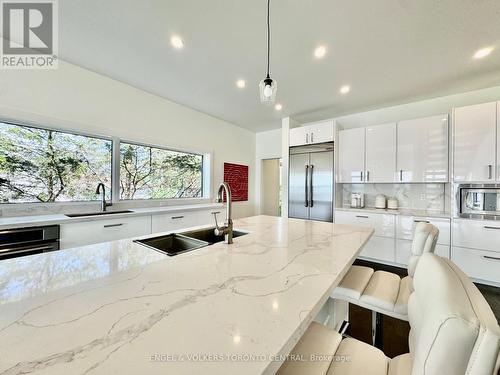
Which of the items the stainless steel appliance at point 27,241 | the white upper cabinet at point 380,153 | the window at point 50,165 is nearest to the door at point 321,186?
the white upper cabinet at point 380,153

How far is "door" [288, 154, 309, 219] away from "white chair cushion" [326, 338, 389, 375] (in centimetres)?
306

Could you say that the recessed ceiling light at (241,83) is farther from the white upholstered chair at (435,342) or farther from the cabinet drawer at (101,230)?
Answer: the white upholstered chair at (435,342)

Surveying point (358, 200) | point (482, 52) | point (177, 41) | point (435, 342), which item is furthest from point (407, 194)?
point (177, 41)

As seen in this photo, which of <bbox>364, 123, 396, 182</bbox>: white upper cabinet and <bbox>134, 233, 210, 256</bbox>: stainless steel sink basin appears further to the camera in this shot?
<bbox>364, 123, 396, 182</bbox>: white upper cabinet

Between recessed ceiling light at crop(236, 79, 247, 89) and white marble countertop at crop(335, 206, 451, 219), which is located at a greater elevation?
Answer: recessed ceiling light at crop(236, 79, 247, 89)

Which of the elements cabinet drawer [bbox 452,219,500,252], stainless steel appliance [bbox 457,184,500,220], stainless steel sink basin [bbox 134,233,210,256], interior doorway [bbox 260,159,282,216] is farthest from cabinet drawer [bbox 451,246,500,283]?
interior doorway [bbox 260,159,282,216]

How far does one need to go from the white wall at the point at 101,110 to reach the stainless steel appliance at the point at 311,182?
157 centimetres

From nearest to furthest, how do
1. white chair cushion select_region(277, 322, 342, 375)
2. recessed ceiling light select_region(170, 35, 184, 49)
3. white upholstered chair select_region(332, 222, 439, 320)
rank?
white chair cushion select_region(277, 322, 342, 375), white upholstered chair select_region(332, 222, 439, 320), recessed ceiling light select_region(170, 35, 184, 49)

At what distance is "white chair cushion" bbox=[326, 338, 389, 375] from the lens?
2.38ft

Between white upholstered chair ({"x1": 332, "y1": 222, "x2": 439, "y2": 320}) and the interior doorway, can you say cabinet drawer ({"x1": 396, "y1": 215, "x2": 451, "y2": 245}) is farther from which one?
the interior doorway

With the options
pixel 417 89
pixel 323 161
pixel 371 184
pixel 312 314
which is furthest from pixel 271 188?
pixel 312 314

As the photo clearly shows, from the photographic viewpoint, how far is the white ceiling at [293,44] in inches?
64.1

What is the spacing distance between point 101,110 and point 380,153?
419 cm

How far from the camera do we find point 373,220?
10.5 feet
